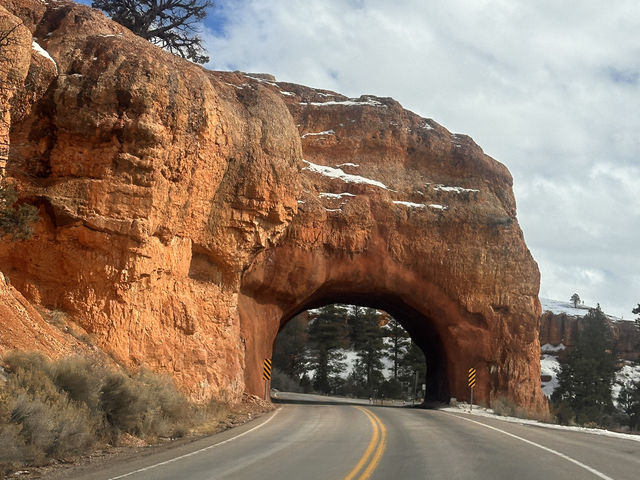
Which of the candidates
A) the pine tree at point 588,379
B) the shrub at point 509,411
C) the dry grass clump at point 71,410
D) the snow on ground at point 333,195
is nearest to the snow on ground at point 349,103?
the snow on ground at point 333,195

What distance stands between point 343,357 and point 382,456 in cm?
5375

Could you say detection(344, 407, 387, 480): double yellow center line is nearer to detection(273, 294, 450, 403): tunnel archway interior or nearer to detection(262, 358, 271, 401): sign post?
detection(262, 358, 271, 401): sign post

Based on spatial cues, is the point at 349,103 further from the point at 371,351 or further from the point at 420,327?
the point at 371,351

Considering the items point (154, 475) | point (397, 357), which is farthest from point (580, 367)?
point (154, 475)

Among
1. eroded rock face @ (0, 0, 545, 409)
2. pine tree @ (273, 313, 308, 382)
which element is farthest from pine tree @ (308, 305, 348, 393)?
eroded rock face @ (0, 0, 545, 409)

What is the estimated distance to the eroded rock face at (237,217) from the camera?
61.5 feet

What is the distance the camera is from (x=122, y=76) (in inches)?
759

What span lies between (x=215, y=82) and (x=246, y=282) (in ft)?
31.1

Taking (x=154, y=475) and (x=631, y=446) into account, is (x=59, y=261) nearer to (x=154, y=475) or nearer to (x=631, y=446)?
(x=154, y=475)

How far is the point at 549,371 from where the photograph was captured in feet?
255

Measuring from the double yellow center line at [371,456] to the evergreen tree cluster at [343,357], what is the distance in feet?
135

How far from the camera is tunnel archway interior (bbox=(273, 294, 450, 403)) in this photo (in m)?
37.0

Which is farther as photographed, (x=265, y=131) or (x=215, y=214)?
(x=265, y=131)

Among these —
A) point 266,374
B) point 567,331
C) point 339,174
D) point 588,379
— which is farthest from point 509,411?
point 567,331
